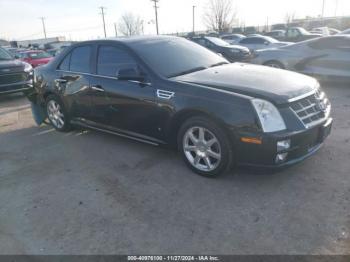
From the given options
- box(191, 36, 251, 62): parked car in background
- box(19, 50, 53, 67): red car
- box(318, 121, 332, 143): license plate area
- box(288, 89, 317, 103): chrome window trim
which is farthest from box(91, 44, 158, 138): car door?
box(19, 50, 53, 67): red car

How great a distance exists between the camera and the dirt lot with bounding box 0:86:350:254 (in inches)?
110

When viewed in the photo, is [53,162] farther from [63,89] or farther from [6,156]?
[63,89]

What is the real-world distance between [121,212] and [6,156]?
9.25ft

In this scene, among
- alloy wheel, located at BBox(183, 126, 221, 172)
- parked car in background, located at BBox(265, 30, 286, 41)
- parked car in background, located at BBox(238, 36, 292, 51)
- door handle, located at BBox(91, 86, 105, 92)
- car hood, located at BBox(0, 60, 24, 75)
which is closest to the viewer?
alloy wheel, located at BBox(183, 126, 221, 172)

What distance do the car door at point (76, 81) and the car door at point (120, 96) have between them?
0.21 m

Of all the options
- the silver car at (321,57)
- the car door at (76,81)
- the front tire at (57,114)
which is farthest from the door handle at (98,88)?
the silver car at (321,57)

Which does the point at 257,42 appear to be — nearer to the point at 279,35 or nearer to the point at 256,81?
the point at 279,35

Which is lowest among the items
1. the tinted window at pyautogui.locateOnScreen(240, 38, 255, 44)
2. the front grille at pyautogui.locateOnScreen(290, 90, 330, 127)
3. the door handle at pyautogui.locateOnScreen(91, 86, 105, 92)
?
the tinted window at pyautogui.locateOnScreen(240, 38, 255, 44)

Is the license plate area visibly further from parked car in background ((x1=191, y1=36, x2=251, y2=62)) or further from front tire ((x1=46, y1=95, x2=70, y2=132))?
parked car in background ((x1=191, y1=36, x2=251, y2=62))

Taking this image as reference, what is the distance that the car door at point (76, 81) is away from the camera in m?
5.11

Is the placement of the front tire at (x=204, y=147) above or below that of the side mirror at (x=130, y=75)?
below

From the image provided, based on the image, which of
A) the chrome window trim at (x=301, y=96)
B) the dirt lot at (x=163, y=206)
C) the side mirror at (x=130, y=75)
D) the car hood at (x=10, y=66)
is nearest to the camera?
the dirt lot at (x=163, y=206)

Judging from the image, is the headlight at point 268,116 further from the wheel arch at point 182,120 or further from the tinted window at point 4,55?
the tinted window at point 4,55

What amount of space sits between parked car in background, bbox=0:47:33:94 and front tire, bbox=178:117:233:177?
690 cm
